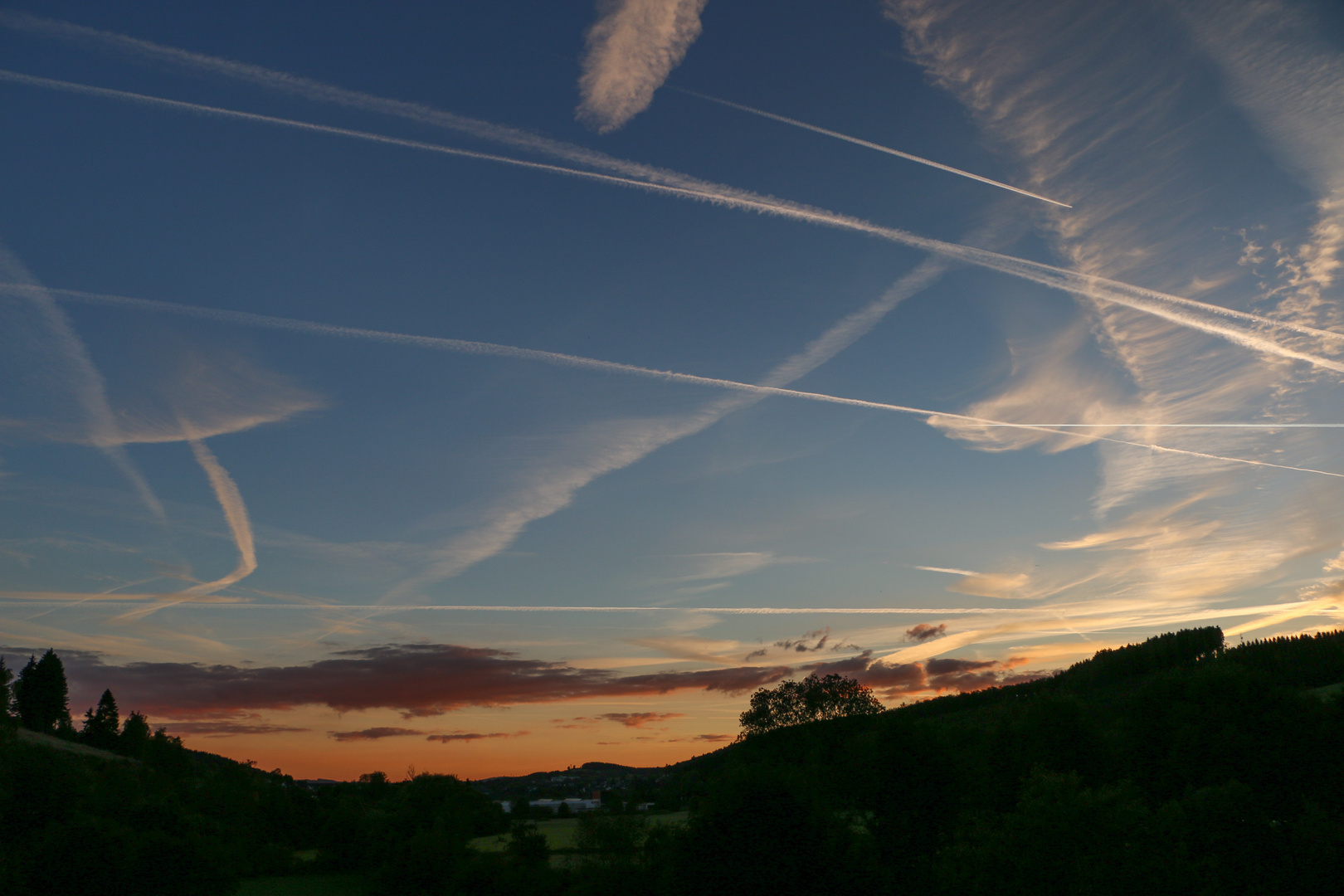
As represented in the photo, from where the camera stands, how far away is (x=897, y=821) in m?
79.6

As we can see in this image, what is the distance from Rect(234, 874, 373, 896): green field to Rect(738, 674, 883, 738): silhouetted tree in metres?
63.8

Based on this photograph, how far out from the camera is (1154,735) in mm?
80500

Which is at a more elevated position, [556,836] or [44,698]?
[44,698]

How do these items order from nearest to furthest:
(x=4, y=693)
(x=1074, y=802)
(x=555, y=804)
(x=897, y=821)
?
(x=1074, y=802) < (x=897, y=821) < (x=4, y=693) < (x=555, y=804)

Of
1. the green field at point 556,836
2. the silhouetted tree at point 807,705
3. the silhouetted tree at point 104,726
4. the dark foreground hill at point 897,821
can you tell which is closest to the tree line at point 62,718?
the silhouetted tree at point 104,726

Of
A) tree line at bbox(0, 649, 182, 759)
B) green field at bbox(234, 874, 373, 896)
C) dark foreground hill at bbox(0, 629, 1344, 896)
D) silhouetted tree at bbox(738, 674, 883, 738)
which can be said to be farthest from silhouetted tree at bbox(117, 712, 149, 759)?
silhouetted tree at bbox(738, 674, 883, 738)

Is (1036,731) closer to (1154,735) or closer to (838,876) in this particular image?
(1154,735)

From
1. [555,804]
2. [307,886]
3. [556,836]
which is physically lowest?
[307,886]

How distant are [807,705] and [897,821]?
50295 millimetres

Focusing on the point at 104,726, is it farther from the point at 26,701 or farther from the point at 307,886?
the point at 307,886

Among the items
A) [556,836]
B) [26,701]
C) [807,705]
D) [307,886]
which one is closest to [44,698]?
[26,701]

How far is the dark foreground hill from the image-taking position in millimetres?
51750

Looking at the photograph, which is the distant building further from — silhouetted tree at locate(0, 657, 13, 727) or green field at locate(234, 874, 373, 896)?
silhouetted tree at locate(0, 657, 13, 727)

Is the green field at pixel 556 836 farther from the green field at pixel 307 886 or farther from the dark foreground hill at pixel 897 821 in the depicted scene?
the green field at pixel 307 886
